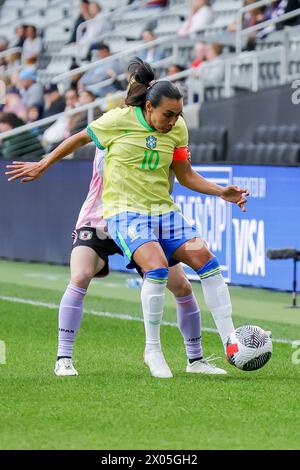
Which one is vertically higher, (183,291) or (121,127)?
(121,127)

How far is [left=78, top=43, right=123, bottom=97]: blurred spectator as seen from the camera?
21.9 meters

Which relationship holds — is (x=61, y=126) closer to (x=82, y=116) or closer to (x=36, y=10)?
(x=82, y=116)

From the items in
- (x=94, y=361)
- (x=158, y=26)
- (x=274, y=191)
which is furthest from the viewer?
(x=158, y=26)

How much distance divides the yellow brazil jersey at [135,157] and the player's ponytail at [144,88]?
0.22ft

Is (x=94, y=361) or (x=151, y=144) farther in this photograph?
(x=94, y=361)

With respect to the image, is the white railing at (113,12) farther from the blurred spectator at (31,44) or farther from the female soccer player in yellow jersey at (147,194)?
the female soccer player in yellow jersey at (147,194)

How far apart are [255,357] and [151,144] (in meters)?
1.44

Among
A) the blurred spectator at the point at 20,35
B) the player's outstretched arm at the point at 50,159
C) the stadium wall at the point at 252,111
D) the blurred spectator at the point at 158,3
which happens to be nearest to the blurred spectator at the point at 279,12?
the stadium wall at the point at 252,111

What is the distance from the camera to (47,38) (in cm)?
2778

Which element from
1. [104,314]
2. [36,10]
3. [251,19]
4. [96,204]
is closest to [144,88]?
[96,204]

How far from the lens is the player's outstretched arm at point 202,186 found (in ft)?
28.1

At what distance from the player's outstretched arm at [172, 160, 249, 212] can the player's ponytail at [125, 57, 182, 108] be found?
1.53 feet
